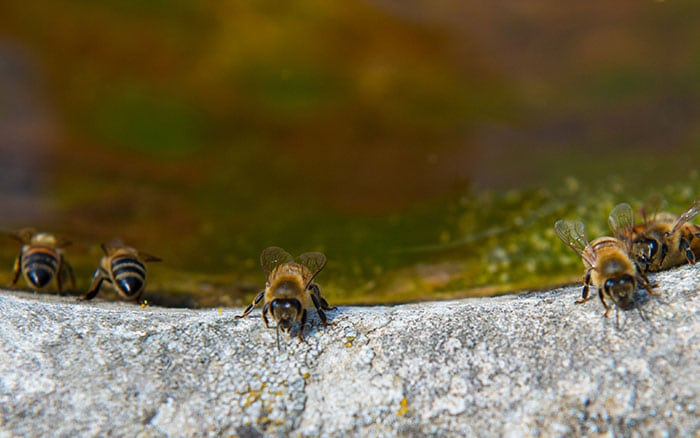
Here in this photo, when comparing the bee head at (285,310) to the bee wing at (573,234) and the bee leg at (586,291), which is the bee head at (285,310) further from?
the bee wing at (573,234)

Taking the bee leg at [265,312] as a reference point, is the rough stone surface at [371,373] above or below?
below

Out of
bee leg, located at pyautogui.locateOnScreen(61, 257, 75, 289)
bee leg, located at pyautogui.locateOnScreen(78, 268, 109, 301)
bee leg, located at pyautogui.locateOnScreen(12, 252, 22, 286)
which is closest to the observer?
bee leg, located at pyautogui.locateOnScreen(78, 268, 109, 301)

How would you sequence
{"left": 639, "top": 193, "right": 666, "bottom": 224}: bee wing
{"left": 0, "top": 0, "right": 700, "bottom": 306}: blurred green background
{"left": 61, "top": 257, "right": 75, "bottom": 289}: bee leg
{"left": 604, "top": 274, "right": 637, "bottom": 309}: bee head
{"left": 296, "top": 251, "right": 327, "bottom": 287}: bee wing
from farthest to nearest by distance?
{"left": 0, "top": 0, "right": 700, "bottom": 306}: blurred green background, {"left": 61, "top": 257, "right": 75, "bottom": 289}: bee leg, {"left": 639, "top": 193, "right": 666, "bottom": 224}: bee wing, {"left": 296, "top": 251, "right": 327, "bottom": 287}: bee wing, {"left": 604, "top": 274, "right": 637, "bottom": 309}: bee head

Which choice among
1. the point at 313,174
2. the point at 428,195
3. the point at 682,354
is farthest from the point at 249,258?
the point at 682,354

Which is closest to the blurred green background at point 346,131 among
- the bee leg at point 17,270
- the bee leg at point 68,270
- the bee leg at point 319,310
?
the bee leg at point 68,270

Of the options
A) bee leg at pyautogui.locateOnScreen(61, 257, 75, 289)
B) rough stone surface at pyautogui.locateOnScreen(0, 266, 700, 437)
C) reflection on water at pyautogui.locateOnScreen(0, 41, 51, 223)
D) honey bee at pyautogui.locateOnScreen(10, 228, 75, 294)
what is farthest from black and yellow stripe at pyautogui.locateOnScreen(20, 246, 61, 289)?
reflection on water at pyautogui.locateOnScreen(0, 41, 51, 223)

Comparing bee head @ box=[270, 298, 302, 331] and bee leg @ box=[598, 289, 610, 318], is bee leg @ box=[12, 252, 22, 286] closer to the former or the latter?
bee head @ box=[270, 298, 302, 331]

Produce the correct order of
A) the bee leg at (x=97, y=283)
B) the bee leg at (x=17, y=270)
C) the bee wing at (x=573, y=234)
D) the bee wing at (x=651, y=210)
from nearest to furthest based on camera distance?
the bee wing at (x=573, y=234) < the bee wing at (x=651, y=210) < the bee leg at (x=97, y=283) < the bee leg at (x=17, y=270)
